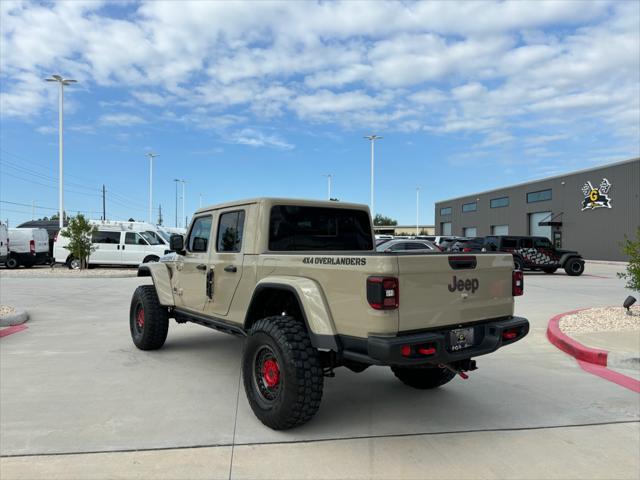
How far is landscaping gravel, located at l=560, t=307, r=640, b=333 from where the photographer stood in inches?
288

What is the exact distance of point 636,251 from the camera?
824 cm

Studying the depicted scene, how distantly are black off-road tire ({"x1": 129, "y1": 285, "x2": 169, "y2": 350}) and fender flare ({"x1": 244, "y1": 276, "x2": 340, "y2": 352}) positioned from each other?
2981 millimetres

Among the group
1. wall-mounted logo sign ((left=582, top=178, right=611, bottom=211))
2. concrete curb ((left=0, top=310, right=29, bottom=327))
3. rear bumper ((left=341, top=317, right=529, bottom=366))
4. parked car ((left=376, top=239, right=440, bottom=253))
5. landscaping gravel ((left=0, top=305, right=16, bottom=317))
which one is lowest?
concrete curb ((left=0, top=310, right=29, bottom=327))

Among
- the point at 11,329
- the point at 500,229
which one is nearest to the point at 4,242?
the point at 11,329

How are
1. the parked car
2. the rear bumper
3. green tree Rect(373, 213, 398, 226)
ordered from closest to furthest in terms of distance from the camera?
the rear bumper < the parked car < green tree Rect(373, 213, 398, 226)

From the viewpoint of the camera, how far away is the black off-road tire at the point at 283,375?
3.56m

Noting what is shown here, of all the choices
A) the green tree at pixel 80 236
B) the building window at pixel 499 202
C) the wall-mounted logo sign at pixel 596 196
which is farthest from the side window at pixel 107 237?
the building window at pixel 499 202

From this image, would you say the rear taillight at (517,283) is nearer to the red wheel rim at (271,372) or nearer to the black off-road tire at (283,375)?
the black off-road tire at (283,375)

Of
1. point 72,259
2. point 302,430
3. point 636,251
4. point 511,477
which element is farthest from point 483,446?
point 72,259

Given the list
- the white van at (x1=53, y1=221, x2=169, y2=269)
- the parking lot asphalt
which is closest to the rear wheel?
the white van at (x1=53, y1=221, x2=169, y2=269)

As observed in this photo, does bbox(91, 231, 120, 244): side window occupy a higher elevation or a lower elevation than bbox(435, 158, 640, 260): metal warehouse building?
lower

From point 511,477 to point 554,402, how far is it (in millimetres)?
1726

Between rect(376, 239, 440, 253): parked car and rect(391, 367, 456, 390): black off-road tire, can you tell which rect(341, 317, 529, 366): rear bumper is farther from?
rect(376, 239, 440, 253): parked car

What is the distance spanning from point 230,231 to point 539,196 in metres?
43.4
